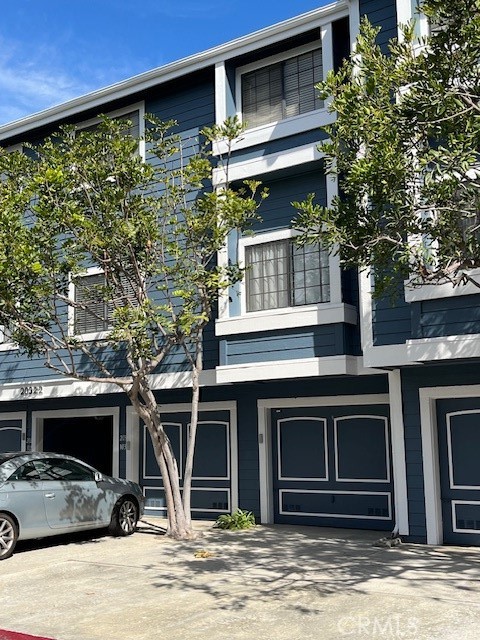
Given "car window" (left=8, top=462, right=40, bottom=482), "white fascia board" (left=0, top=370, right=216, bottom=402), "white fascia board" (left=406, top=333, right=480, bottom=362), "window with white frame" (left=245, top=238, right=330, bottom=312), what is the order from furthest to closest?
"white fascia board" (left=0, top=370, right=216, bottom=402) < "window with white frame" (left=245, top=238, right=330, bottom=312) < "car window" (left=8, top=462, right=40, bottom=482) < "white fascia board" (left=406, top=333, right=480, bottom=362)

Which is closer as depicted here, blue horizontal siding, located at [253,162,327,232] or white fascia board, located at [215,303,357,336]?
white fascia board, located at [215,303,357,336]

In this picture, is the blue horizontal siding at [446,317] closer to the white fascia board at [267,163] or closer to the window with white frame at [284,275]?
the window with white frame at [284,275]

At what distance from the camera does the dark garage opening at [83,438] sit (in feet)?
62.5

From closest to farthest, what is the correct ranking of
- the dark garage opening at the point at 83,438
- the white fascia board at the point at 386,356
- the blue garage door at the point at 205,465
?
the white fascia board at the point at 386,356
the blue garage door at the point at 205,465
the dark garage opening at the point at 83,438

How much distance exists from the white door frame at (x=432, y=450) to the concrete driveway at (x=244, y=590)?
1.52 feet

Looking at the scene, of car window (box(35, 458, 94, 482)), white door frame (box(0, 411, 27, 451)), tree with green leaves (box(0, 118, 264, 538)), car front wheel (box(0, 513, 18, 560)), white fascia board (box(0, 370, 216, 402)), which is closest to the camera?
car front wheel (box(0, 513, 18, 560))

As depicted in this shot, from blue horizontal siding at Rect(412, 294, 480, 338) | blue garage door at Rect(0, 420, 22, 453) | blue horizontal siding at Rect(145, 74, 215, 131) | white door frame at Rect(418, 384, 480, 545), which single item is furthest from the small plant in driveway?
blue horizontal siding at Rect(145, 74, 215, 131)

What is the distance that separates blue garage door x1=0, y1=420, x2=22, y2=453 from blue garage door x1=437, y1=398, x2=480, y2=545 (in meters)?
11.0

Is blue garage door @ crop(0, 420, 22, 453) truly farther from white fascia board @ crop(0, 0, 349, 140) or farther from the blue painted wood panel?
the blue painted wood panel

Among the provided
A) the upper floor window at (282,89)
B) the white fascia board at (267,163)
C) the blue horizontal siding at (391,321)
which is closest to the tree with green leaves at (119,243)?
the white fascia board at (267,163)

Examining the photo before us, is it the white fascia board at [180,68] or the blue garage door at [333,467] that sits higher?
the white fascia board at [180,68]

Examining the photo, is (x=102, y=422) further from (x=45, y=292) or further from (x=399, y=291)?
(x=399, y=291)

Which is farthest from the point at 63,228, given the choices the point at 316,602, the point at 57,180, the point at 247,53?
the point at 316,602

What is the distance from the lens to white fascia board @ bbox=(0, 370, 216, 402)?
49.0 feet
